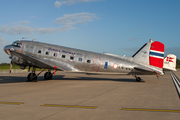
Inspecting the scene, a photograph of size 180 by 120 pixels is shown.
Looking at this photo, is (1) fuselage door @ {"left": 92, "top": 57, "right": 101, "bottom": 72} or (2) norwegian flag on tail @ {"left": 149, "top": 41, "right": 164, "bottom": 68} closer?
(2) norwegian flag on tail @ {"left": 149, "top": 41, "right": 164, "bottom": 68}

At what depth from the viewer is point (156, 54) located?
2252 centimetres

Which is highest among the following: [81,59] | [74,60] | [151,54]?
[151,54]

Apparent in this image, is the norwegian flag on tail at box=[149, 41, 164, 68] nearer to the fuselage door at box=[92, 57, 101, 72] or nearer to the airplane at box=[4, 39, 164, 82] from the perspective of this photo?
the airplane at box=[4, 39, 164, 82]

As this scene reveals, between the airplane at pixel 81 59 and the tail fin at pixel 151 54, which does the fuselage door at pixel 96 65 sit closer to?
the airplane at pixel 81 59

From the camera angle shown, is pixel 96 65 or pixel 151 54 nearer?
pixel 151 54

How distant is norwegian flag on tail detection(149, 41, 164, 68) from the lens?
22.3 meters

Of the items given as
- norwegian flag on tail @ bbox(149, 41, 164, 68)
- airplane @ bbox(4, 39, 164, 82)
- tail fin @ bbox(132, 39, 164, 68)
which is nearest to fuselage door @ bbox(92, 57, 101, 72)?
airplane @ bbox(4, 39, 164, 82)

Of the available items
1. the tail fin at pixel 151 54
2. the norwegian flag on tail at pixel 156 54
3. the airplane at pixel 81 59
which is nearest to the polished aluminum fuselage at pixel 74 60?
the airplane at pixel 81 59

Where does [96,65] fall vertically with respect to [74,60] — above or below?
below

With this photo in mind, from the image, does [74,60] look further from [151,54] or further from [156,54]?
[156,54]

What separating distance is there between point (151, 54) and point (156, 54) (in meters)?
0.63

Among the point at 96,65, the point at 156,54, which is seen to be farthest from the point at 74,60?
the point at 156,54

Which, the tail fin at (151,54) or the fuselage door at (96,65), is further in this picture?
the fuselage door at (96,65)

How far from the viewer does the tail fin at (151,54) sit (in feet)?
73.4
